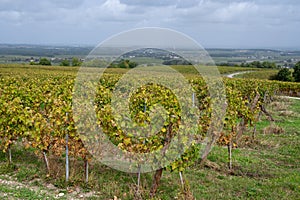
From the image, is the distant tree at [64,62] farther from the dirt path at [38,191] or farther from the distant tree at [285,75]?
the dirt path at [38,191]

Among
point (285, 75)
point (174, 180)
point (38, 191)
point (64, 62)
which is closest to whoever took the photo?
point (38, 191)

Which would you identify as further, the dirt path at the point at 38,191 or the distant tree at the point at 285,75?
the distant tree at the point at 285,75

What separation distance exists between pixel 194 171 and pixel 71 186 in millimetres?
2621

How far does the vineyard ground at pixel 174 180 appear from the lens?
214 inches

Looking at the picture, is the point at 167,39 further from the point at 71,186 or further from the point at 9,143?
the point at 9,143

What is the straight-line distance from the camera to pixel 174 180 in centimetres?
612

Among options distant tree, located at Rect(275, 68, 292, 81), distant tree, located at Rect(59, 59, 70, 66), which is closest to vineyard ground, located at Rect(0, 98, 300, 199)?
distant tree, located at Rect(275, 68, 292, 81)

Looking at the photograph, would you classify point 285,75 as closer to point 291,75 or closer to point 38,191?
point 291,75

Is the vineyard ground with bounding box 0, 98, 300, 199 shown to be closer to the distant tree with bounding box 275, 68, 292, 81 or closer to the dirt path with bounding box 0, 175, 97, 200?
the dirt path with bounding box 0, 175, 97, 200

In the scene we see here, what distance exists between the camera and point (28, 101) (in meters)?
8.99

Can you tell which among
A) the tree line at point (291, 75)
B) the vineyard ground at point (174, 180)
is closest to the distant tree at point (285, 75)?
the tree line at point (291, 75)

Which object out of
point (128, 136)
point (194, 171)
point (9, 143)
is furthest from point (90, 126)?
point (194, 171)

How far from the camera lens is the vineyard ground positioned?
545 cm

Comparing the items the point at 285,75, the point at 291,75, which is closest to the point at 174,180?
the point at 285,75
